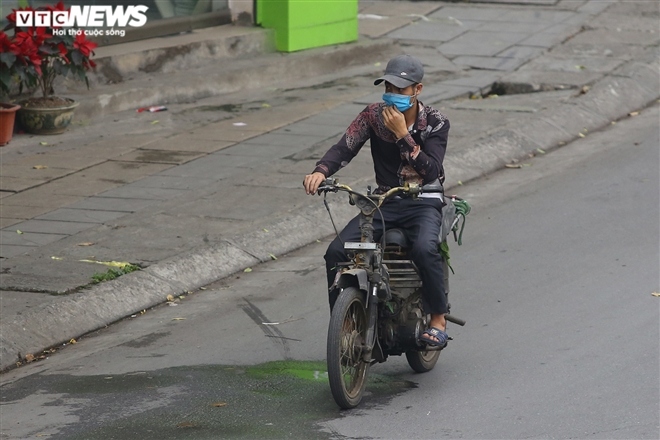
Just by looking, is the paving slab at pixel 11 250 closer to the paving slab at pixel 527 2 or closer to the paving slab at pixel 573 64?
the paving slab at pixel 573 64

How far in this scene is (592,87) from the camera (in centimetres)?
1341

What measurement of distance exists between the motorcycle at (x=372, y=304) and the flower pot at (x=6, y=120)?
240 inches

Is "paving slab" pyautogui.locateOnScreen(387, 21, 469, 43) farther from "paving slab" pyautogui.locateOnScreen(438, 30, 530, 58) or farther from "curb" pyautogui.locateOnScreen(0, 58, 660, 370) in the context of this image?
"curb" pyautogui.locateOnScreen(0, 58, 660, 370)

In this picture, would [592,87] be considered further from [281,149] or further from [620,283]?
[620,283]

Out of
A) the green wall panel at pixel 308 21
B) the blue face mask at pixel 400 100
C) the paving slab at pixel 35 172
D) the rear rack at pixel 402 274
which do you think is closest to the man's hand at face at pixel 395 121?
the blue face mask at pixel 400 100

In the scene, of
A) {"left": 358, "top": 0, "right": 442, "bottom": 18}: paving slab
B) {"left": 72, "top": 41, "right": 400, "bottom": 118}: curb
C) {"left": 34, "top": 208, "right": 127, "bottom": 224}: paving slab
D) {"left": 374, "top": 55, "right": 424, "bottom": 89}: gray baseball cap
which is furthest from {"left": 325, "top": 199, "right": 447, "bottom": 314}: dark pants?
{"left": 358, "top": 0, "right": 442, "bottom": 18}: paving slab

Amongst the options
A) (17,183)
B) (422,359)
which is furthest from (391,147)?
(17,183)

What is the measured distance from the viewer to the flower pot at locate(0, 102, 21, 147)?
10789 mm

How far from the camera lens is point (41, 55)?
1089 cm

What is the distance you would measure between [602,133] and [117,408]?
25.9 ft

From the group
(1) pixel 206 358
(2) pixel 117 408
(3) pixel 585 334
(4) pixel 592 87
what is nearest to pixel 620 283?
(3) pixel 585 334

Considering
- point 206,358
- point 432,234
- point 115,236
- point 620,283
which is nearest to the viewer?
point 432,234

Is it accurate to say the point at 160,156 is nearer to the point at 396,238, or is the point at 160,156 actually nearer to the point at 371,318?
the point at 396,238

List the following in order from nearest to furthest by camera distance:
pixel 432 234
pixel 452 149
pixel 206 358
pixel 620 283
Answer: pixel 432 234 < pixel 206 358 < pixel 620 283 < pixel 452 149
